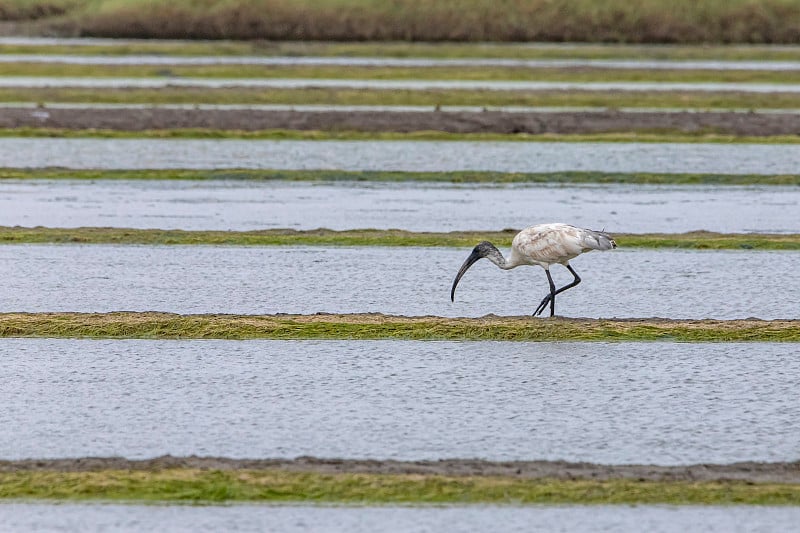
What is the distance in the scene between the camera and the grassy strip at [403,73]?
3177 cm

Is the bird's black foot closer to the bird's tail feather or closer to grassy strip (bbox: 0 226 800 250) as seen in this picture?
the bird's tail feather

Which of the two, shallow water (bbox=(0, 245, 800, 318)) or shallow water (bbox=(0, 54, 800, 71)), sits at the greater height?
shallow water (bbox=(0, 54, 800, 71))

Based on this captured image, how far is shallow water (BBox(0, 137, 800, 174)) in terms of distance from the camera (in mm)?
18422

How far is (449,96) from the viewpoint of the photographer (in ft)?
88.8

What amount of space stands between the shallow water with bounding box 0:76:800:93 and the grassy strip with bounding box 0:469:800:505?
2226 centimetres

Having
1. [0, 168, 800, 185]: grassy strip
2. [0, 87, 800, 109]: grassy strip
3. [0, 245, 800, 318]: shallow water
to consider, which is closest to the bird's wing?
[0, 245, 800, 318]: shallow water

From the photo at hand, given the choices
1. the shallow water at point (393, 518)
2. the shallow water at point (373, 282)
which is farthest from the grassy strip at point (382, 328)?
the shallow water at point (393, 518)

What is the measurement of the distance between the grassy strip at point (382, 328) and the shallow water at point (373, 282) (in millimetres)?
308

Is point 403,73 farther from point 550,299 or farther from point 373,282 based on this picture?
point 550,299

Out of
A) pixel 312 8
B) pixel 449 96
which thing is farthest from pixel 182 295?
pixel 312 8

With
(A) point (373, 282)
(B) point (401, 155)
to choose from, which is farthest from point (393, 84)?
(A) point (373, 282)

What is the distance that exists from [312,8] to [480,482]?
4148cm

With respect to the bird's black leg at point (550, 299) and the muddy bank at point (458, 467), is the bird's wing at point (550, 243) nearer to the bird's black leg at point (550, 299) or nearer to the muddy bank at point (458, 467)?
the bird's black leg at point (550, 299)

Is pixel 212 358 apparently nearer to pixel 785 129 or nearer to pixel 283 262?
pixel 283 262
